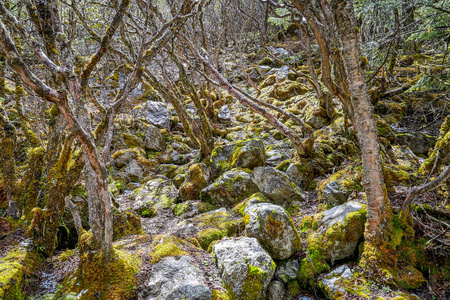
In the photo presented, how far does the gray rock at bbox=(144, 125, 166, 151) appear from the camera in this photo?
11062mm

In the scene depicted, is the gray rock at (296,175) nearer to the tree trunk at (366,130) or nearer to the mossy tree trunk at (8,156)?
the tree trunk at (366,130)

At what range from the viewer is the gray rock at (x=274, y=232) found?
4078mm

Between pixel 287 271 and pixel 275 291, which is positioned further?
pixel 287 271

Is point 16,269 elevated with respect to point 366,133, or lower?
lower

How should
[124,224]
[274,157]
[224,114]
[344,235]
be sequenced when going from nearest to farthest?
[344,235], [124,224], [274,157], [224,114]

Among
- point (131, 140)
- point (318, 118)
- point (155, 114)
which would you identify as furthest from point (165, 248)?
point (155, 114)

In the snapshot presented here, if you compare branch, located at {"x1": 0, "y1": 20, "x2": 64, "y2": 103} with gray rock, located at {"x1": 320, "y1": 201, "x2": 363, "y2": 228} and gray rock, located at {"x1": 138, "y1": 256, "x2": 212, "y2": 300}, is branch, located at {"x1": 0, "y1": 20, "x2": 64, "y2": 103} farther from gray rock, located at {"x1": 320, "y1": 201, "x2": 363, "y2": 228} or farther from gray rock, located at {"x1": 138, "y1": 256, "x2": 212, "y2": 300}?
gray rock, located at {"x1": 320, "y1": 201, "x2": 363, "y2": 228}

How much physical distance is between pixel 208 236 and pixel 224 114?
1008 cm

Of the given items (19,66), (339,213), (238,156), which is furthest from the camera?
(238,156)

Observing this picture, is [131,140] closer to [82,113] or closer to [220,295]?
[82,113]

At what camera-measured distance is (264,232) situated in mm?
4133

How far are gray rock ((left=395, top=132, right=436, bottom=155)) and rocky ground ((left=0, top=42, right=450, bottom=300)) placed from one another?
0.03 meters

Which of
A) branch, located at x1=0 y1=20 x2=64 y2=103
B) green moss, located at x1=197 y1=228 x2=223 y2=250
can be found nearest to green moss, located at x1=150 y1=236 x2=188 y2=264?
green moss, located at x1=197 y1=228 x2=223 y2=250

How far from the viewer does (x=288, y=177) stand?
20.6ft
